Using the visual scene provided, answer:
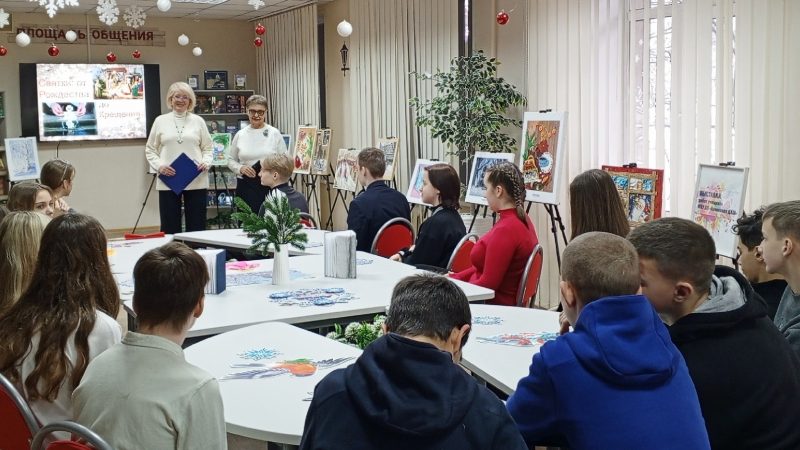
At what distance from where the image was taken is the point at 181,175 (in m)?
7.70

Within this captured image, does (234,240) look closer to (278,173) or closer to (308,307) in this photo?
(278,173)

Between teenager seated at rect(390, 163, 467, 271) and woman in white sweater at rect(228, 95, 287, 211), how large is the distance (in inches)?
128

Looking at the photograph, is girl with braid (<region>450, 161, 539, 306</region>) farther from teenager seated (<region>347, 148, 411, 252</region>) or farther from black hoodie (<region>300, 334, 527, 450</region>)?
black hoodie (<region>300, 334, 527, 450</region>)

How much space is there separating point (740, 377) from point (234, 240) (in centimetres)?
430

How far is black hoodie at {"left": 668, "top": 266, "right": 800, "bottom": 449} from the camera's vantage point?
206cm

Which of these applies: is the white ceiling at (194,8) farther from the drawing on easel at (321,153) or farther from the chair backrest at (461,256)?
the chair backrest at (461,256)

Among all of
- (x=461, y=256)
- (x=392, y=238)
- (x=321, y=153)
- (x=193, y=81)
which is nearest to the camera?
(x=461, y=256)

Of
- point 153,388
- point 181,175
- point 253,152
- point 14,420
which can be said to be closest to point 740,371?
point 153,388

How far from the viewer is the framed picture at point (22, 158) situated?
10539mm

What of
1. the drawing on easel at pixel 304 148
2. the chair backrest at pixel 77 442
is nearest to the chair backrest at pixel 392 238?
the chair backrest at pixel 77 442

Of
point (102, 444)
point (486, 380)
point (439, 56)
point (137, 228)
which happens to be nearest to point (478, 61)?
point (439, 56)

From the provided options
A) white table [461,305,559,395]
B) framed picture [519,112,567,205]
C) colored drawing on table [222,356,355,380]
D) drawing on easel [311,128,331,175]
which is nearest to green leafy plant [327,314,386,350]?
colored drawing on table [222,356,355,380]

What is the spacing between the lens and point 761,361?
6.77ft

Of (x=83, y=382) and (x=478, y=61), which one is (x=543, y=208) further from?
(x=83, y=382)
